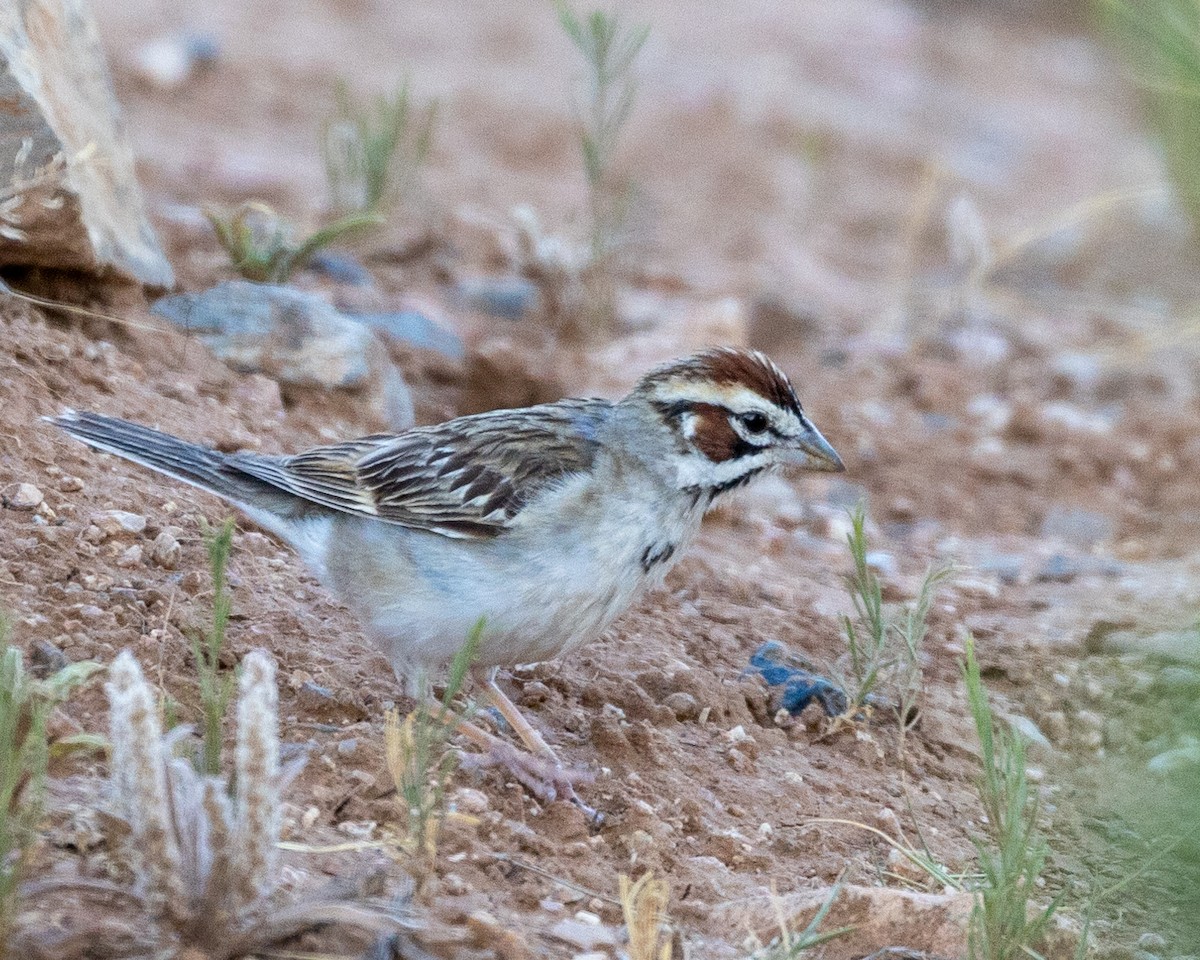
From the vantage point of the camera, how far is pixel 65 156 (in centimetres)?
541

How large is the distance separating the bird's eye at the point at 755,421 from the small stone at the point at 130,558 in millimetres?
1877

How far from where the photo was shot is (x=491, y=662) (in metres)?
4.54

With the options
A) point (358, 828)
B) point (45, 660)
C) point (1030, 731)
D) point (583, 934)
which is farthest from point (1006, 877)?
point (45, 660)

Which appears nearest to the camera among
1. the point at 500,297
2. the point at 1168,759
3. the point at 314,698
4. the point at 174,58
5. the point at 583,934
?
the point at 583,934

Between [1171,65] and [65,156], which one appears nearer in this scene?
[65,156]

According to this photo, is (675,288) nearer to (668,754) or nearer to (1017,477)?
(1017,477)

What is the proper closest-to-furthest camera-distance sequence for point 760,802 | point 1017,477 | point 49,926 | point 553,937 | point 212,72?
point 49,926 → point 553,937 → point 760,802 → point 1017,477 → point 212,72

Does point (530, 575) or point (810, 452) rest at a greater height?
point (810, 452)

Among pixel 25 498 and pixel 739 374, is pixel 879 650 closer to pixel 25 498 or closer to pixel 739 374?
pixel 739 374

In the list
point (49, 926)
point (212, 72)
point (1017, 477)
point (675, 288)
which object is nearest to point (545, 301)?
point (675, 288)

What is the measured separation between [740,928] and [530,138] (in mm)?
8800

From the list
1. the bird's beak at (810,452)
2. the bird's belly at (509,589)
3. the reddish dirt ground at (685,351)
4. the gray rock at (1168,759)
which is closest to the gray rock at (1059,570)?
the reddish dirt ground at (685,351)

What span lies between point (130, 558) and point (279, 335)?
5.78 ft

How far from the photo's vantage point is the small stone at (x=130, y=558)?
4711mm
